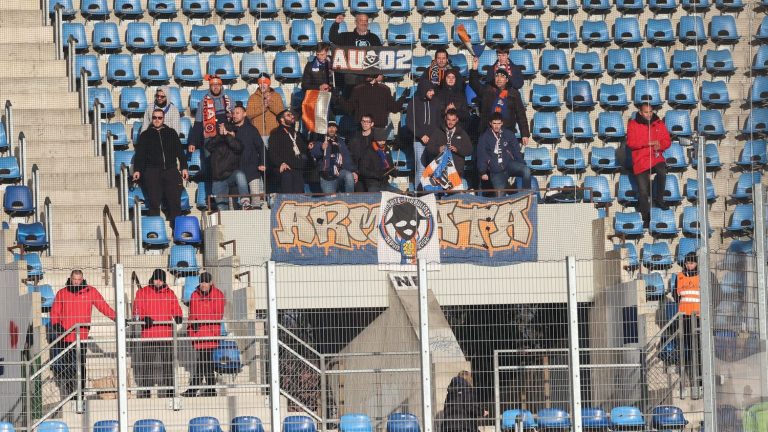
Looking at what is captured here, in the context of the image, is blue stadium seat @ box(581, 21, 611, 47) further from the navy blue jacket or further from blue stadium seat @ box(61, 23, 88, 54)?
blue stadium seat @ box(61, 23, 88, 54)

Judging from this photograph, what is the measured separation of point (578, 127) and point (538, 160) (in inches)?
48.6

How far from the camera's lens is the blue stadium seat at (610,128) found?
27.6 m

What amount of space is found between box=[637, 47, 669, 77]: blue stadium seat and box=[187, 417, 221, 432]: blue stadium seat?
13650 millimetres

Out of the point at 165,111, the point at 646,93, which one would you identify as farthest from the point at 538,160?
the point at 165,111

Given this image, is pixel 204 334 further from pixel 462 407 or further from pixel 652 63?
pixel 652 63

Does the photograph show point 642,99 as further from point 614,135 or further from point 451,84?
point 451,84

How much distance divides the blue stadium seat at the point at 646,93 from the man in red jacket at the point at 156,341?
11.9m

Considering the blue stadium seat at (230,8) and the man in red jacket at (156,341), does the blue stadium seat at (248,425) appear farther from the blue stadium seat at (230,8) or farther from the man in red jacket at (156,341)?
the blue stadium seat at (230,8)

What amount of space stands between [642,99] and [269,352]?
12.9 m

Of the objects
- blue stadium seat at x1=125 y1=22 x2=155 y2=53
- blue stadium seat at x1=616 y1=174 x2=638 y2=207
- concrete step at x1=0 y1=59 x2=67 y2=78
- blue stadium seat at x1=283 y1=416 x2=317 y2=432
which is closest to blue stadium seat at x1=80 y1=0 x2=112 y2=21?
blue stadium seat at x1=125 y1=22 x2=155 y2=53

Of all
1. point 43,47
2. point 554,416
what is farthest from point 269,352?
point 43,47

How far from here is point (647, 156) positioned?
26.0 meters

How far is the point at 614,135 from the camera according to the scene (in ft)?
90.6

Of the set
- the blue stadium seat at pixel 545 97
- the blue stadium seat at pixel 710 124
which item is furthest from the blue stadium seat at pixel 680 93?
the blue stadium seat at pixel 545 97
